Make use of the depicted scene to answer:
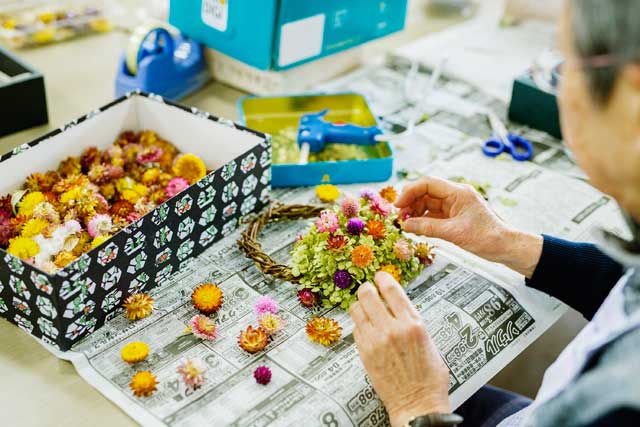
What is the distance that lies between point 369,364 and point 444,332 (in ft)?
0.50

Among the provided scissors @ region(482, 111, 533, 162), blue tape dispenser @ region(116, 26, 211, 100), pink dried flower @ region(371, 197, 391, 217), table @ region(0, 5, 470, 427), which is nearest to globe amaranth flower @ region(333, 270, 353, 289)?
pink dried flower @ region(371, 197, 391, 217)

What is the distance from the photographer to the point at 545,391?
32.3 inches

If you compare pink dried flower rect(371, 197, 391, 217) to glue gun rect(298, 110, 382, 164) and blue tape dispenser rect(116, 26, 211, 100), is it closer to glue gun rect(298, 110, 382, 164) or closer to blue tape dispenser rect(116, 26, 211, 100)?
glue gun rect(298, 110, 382, 164)

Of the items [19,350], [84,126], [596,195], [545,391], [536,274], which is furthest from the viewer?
[596,195]

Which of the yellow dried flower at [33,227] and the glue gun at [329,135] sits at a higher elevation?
the glue gun at [329,135]

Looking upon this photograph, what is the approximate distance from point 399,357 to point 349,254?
18 cm

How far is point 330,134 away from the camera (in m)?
1.33

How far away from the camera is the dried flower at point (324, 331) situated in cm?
93

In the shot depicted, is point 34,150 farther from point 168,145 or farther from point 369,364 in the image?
point 369,364

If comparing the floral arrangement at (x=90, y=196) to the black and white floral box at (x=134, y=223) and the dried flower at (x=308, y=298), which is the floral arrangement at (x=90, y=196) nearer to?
the black and white floral box at (x=134, y=223)

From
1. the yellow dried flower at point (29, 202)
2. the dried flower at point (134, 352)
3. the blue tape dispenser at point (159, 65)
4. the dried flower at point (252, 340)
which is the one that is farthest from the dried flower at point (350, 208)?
the blue tape dispenser at point (159, 65)

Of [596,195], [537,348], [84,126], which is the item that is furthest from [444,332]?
[537,348]

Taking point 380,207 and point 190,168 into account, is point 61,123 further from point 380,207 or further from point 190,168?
point 380,207

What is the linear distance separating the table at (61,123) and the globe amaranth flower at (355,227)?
0.40 meters
